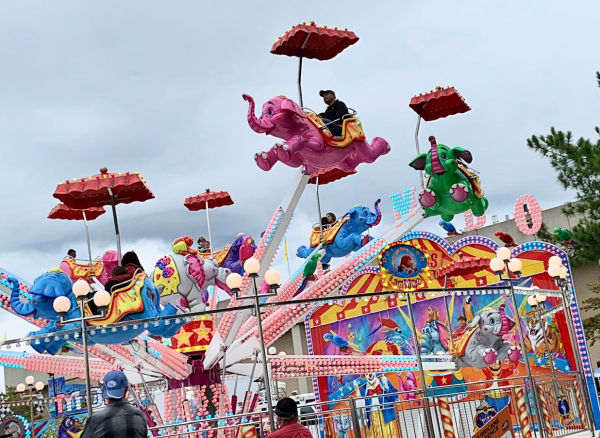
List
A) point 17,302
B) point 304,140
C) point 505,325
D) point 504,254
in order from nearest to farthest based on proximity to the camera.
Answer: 1. point 504,254
2. point 304,140
3. point 17,302
4. point 505,325

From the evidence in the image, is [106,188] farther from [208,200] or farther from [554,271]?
[554,271]

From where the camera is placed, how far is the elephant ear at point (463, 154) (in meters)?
13.8

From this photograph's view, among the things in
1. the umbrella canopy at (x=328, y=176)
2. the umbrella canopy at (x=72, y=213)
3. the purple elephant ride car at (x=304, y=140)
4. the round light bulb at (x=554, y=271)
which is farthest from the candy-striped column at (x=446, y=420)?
the umbrella canopy at (x=72, y=213)

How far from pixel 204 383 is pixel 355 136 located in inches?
218

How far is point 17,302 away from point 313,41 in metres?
6.87

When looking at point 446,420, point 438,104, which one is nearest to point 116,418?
point 446,420

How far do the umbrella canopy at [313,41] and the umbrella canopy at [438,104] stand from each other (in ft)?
7.06

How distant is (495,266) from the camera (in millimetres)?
11867

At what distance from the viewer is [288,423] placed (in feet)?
18.9

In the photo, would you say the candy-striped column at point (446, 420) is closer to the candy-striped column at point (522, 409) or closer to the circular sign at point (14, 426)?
the candy-striped column at point (522, 409)

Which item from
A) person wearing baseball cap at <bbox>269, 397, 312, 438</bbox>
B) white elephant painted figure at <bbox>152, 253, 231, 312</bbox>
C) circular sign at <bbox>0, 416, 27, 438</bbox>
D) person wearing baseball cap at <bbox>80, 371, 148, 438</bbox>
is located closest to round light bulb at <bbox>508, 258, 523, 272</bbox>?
white elephant painted figure at <bbox>152, 253, 231, 312</bbox>

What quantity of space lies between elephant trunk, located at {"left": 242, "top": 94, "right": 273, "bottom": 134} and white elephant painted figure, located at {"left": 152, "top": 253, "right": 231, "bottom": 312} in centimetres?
337

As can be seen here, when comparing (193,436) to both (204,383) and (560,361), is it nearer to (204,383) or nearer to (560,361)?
(204,383)

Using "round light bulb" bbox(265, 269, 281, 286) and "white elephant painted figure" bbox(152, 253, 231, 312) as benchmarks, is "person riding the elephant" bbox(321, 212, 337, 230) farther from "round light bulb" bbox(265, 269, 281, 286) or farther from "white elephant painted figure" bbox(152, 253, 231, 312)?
"round light bulb" bbox(265, 269, 281, 286)
